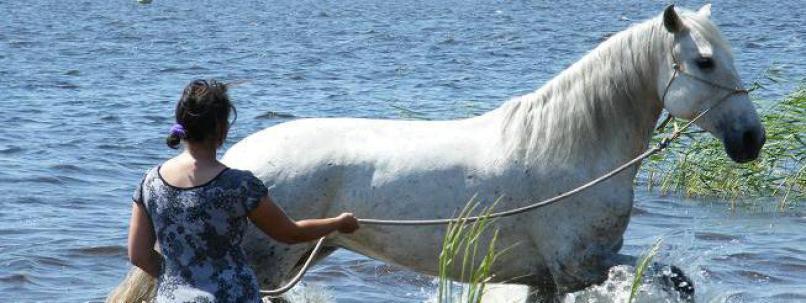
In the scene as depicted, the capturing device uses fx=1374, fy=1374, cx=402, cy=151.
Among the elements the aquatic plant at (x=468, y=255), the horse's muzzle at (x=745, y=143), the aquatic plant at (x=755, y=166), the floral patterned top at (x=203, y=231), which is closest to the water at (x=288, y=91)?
the aquatic plant at (x=755, y=166)

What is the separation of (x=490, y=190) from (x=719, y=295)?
7.49 ft

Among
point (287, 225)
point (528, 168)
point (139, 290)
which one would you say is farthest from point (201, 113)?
point (528, 168)

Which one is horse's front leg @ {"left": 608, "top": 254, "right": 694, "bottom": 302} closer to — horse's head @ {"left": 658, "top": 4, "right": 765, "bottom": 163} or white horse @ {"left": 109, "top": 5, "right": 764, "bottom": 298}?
white horse @ {"left": 109, "top": 5, "right": 764, "bottom": 298}

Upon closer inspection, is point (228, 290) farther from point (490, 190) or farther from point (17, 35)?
point (17, 35)

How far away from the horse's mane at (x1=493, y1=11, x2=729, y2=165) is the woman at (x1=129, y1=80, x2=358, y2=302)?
57.4 inches

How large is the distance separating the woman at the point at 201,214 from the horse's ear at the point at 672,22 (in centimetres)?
181

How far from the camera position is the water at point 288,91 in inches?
368

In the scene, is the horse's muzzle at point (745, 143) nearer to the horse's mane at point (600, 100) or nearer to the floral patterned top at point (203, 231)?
the horse's mane at point (600, 100)

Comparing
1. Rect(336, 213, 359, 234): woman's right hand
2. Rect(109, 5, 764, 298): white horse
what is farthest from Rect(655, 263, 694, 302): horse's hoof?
Rect(336, 213, 359, 234): woman's right hand

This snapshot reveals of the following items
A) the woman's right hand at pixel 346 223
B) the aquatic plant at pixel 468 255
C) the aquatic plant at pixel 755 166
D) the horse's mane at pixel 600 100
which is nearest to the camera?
the aquatic plant at pixel 468 255

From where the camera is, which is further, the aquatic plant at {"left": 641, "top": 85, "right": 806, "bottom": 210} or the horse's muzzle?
the aquatic plant at {"left": 641, "top": 85, "right": 806, "bottom": 210}

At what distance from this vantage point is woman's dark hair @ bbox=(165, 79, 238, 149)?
15.2ft

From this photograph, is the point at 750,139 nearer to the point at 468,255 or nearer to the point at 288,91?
the point at 468,255

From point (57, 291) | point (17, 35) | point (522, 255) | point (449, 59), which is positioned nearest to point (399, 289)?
point (57, 291)
